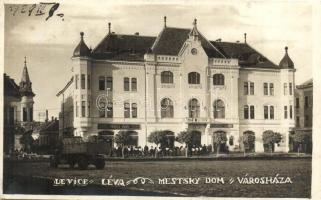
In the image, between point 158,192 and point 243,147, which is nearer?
point 158,192

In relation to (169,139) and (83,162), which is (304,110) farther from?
(83,162)

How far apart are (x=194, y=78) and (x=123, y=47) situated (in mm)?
897

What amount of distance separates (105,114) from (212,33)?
1496 millimetres

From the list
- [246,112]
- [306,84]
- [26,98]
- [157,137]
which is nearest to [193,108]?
[157,137]

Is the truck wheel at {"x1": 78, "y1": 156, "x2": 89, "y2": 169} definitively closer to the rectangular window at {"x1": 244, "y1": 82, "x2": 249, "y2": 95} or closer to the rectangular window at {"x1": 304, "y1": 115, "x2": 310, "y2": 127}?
the rectangular window at {"x1": 244, "y1": 82, "x2": 249, "y2": 95}

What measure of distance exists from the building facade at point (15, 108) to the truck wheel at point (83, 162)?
67cm

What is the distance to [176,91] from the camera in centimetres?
909

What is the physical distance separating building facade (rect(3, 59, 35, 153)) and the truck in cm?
43

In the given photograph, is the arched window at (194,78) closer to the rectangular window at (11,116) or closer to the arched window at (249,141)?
the arched window at (249,141)

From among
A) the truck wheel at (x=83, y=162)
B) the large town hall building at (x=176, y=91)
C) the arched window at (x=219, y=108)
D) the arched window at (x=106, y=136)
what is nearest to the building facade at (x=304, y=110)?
the large town hall building at (x=176, y=91)

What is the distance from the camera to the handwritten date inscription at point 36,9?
8.62 meters

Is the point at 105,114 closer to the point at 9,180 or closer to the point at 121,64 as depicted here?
the point at 121,64

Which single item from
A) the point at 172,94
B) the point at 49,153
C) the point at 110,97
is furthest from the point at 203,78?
the point at 49,153

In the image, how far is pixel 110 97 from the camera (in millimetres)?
9000
